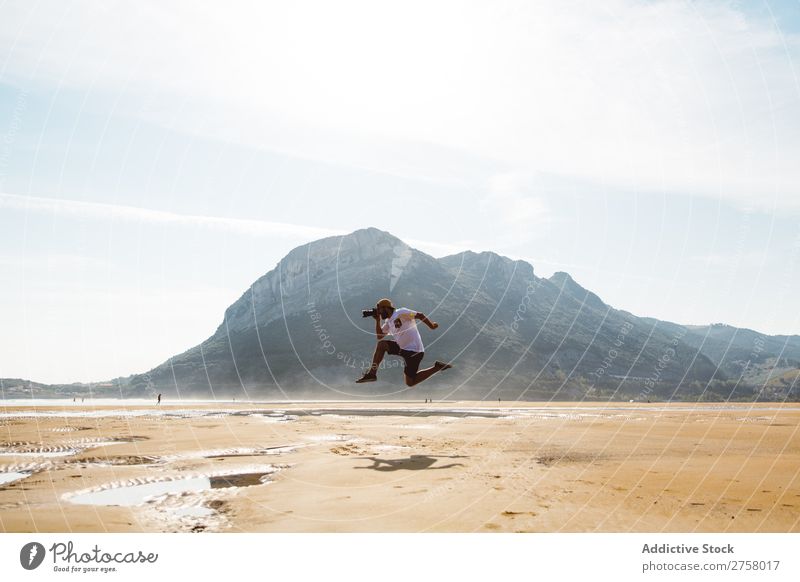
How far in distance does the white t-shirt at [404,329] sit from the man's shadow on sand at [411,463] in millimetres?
3825

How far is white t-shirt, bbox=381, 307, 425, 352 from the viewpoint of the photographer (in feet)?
46.4

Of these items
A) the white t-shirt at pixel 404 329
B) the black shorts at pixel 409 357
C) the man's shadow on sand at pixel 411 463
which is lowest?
the man's shadow on sand at pixel 411 463

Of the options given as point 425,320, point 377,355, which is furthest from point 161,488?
point 425,320

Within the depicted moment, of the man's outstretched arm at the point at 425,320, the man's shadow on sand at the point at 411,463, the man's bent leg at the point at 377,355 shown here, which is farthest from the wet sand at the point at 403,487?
the man's outstretched arm at the point at 425,320

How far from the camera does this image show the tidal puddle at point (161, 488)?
1316 cm

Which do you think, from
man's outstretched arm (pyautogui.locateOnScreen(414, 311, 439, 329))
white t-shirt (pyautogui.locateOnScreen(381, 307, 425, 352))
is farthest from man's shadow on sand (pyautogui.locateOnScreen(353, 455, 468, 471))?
man's outstretched arm (pyautogui.locateOnScreen(414, 311, 439, 329))

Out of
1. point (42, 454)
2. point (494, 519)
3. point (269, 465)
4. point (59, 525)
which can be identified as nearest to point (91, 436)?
point (42, 454)

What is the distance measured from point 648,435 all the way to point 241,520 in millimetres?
25138

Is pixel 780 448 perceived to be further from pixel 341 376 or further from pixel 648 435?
pixel 341 376

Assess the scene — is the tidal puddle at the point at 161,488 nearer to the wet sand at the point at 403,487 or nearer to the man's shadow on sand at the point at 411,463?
the wet sand at the point at 403,487

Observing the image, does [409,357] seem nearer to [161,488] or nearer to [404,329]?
[404,329]

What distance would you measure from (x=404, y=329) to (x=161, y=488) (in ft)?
25.8

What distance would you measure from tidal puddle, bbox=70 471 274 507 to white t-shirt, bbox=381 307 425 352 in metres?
5.42

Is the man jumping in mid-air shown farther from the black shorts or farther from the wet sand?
the wet sand
